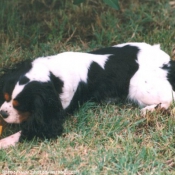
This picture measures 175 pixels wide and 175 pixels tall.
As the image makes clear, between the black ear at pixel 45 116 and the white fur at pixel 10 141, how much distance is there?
62 mm

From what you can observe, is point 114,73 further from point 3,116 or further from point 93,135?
point 3,116

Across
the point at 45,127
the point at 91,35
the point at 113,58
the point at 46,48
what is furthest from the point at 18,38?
the point at 45,127

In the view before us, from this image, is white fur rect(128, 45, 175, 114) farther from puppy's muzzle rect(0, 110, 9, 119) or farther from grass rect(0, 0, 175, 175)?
puppy's muzzle rect(0, 110, 9, 119)

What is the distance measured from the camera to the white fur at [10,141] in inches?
163

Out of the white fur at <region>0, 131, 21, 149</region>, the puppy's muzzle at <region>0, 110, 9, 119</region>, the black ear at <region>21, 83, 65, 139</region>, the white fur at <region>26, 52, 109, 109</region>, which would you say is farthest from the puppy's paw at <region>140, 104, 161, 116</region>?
the puppy's muzzle at <region>0, 110, 9, 119</region>

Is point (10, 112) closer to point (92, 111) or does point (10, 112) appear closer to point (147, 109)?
point (92, 111)

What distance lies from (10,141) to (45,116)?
37 cm

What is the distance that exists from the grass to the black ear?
8cm

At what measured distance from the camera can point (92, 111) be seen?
467 cm

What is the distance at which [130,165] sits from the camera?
12.5 feet

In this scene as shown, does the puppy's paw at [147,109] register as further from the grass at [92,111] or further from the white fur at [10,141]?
the white fur at [10,141]

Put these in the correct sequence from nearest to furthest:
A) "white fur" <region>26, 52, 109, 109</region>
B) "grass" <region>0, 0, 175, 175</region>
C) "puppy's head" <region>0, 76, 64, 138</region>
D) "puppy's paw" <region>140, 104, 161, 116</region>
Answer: "grass" <region>0, 0, 175, 175</region> → "puppy's head" <region>0, 76, 64, 138</region> → "white fur" <region>26, 52, 109, 109</region> → "puppy's paw" <region>140, 104, 161, 116</region>

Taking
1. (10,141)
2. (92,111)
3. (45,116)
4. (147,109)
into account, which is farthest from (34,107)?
(147,109)

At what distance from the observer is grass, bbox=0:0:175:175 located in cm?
387
